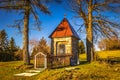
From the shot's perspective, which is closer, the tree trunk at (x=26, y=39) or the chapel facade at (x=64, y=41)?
the tree trunk at (x=26, y=39)

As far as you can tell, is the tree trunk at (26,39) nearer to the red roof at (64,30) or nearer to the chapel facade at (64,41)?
the chapel facade at (64,41)

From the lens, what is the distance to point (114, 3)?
24141 mm

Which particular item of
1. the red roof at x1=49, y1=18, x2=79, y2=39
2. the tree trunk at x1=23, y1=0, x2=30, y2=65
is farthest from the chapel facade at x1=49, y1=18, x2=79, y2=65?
the tree trunk at x1=23, y1=0, x2=30, y2=65

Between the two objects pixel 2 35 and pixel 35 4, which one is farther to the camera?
pixel 2 35

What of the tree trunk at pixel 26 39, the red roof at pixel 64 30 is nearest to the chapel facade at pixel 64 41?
the red roof at pixel 64 30

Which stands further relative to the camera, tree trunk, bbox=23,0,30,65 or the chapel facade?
the chapel facade

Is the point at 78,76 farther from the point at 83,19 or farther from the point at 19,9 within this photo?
the point at 83,19

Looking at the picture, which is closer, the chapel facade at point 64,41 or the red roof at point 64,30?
the chapel facade at point 64,41

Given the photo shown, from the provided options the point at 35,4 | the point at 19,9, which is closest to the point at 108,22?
the point at 35,4

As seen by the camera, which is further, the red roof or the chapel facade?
the red roof

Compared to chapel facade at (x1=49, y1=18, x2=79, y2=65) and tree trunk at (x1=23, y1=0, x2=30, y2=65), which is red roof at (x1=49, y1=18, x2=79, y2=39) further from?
tree trunk at (x1=23, y1=0, x2=30, y2=65)

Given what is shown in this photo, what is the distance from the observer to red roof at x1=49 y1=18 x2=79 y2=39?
24609 mm

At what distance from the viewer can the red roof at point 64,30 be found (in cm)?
2461

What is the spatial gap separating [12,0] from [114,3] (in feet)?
38.0
